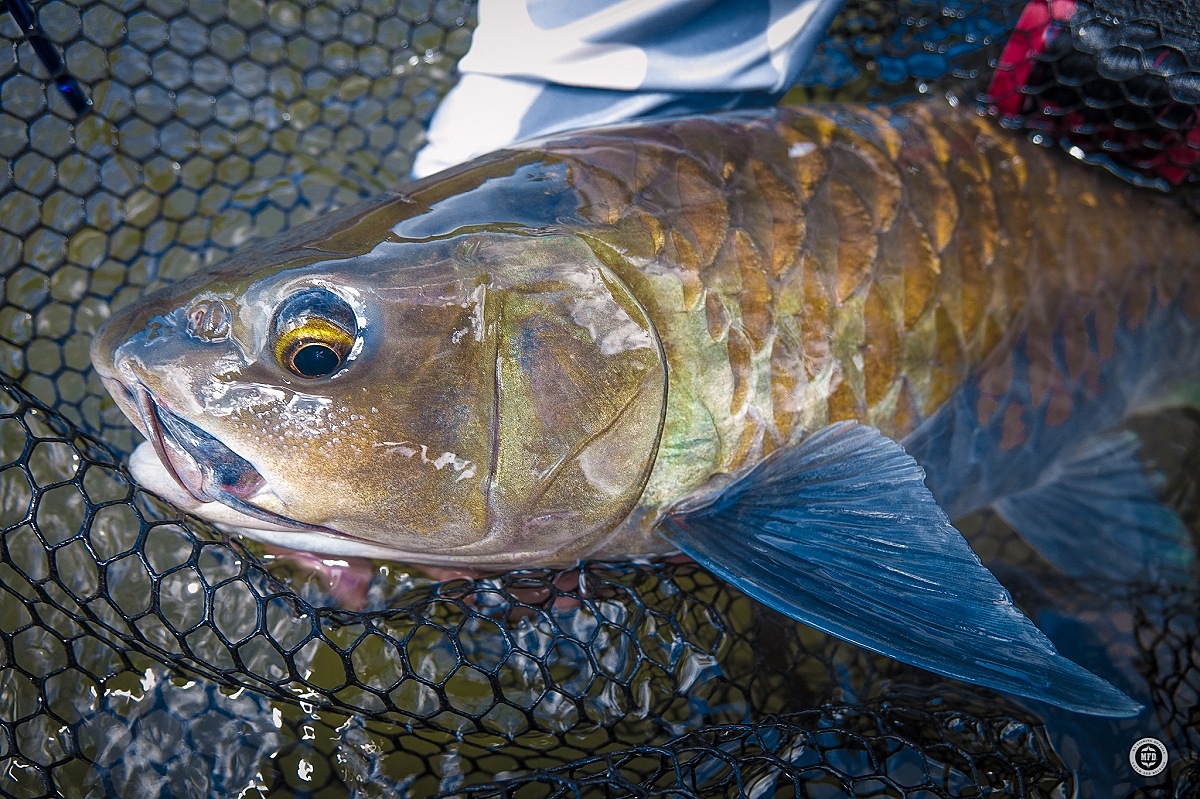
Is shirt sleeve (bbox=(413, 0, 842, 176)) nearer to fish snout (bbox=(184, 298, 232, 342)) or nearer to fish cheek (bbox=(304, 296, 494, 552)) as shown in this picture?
fish cheek (bbox=(304, 296, 494, 552))

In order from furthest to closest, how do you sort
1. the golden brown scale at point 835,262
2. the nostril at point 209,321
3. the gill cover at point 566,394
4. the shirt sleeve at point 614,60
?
the shirt sleeve at point 614,60 < the golden brown scale at point 835,262 < the gill cover at point 566,394 < the nostril at point 209,321

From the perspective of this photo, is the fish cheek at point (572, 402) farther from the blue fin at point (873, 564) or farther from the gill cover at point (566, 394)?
the blue fin at point (873, 564)

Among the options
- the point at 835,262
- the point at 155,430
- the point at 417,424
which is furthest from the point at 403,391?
the point at 835,262

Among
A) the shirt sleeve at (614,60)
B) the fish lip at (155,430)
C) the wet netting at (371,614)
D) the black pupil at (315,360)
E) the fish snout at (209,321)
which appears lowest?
the wet netting at (371,614)

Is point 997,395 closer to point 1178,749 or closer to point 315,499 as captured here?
point 1178,749

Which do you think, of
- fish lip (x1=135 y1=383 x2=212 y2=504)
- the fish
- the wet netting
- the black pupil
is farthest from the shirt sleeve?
fish lip (x1=135 y1=383 x2=212 y2=504)

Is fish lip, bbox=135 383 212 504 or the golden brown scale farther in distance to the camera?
the golden brown scale

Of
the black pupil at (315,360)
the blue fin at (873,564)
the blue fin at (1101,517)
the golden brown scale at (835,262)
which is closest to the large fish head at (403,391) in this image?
the black pupil at (315,360)
